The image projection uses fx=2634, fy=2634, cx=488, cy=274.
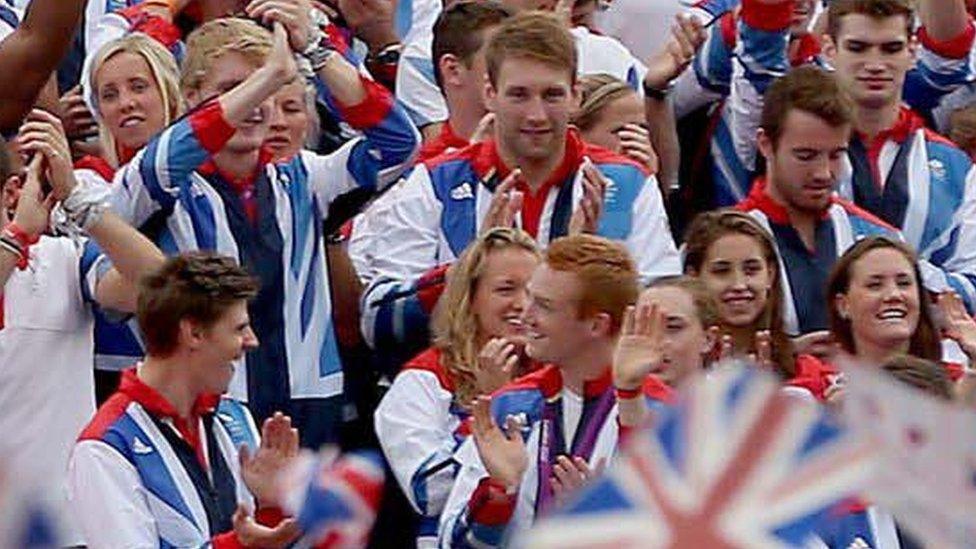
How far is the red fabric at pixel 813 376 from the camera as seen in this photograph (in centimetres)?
630

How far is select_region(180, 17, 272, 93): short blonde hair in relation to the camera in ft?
23.4

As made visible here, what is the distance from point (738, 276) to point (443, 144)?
124 cm

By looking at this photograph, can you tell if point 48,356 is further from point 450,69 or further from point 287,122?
point 450,69

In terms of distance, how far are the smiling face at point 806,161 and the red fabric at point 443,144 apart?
92 centimetres

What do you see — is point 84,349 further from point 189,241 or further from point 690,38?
point 690,38

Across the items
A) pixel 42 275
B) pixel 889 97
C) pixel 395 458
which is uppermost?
pixel 889 97

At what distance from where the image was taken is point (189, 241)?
6949mm

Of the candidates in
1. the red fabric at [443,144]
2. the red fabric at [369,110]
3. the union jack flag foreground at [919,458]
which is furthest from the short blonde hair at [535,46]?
the union jack flag foreground at [919,458]

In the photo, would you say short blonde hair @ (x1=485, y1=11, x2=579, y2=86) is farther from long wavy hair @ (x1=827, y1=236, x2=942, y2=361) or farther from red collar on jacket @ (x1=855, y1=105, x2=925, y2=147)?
red collar on jacket @ (x1=855, y1=105, x2=925, y2=147)

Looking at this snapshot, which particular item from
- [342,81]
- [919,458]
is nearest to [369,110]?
[342,81]

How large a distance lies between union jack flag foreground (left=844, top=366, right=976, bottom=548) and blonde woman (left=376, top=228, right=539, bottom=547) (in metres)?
4.26

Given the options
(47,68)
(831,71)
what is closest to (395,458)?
(47,68)

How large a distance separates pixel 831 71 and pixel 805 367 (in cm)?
153

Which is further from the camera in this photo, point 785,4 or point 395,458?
point 785,4
